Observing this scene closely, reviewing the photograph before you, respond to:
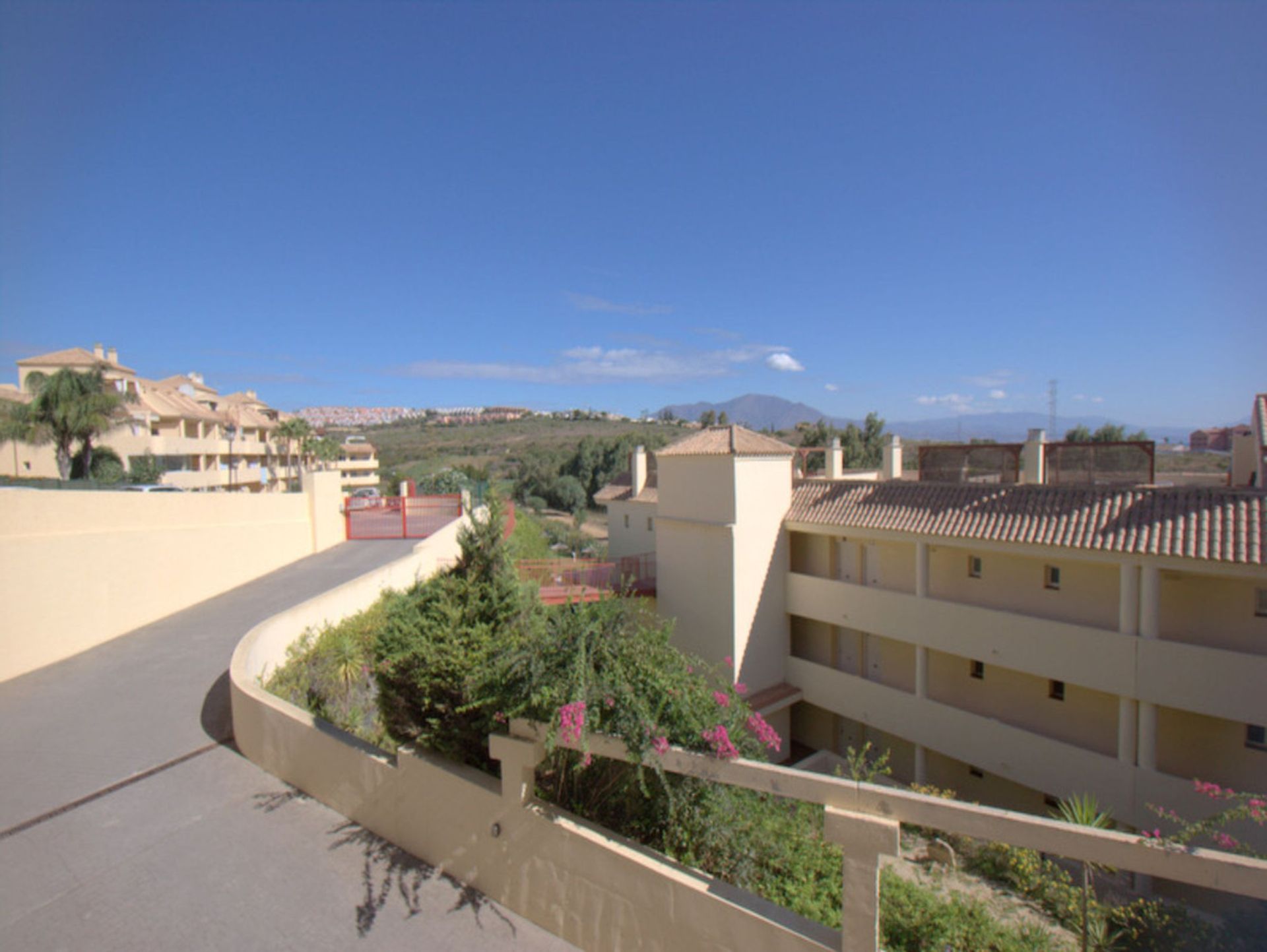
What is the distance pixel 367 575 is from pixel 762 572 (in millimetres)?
10457

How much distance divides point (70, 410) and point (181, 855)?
3020 centimetres

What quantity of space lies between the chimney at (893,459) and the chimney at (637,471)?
982cm

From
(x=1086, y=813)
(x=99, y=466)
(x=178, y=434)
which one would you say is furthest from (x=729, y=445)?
(x=178, y=434)

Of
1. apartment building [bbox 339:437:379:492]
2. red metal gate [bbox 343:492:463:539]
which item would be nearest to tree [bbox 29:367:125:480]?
red metal gate [bbox 343:492:463:539]

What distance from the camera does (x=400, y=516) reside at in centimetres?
2692

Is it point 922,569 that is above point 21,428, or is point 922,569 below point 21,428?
below

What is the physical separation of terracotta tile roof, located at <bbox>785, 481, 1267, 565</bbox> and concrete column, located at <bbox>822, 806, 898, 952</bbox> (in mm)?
10291

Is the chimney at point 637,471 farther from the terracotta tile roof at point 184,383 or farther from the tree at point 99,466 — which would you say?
the terracotta tile roof at point 184,383

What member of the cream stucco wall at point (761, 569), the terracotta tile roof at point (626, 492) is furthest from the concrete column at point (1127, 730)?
the terracotta tile roof at point (626, 492)

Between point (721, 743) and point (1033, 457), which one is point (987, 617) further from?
point (721, 743)

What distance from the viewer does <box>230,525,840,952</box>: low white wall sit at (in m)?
5.31

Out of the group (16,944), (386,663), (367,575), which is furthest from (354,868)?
(367,575)

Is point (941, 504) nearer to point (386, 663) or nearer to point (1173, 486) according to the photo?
point (1173, 486)

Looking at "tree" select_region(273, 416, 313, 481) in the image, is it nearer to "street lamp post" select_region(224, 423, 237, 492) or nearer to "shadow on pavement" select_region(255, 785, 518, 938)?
"street lamp post" select_region(224, 423, 237, 492)
